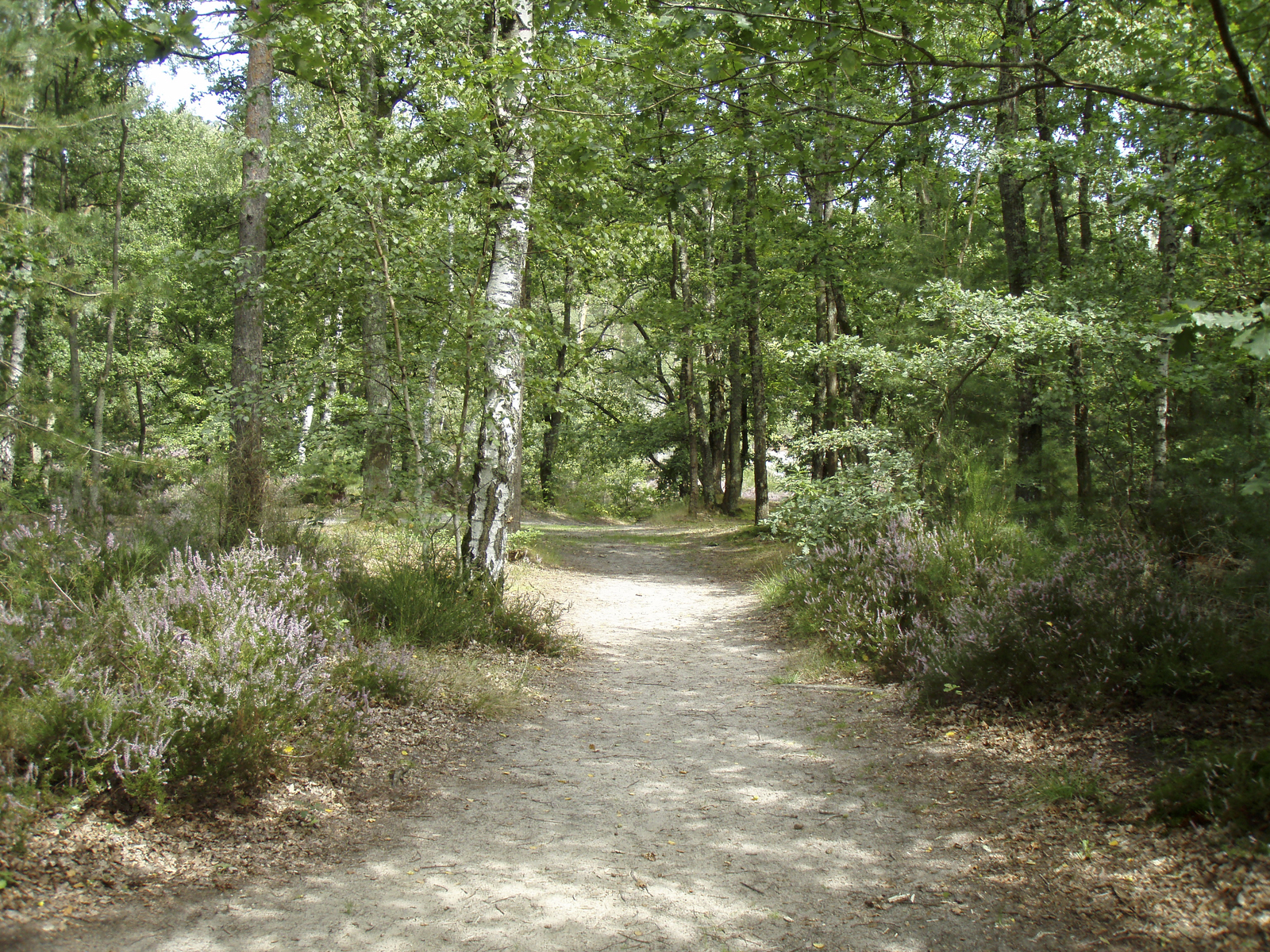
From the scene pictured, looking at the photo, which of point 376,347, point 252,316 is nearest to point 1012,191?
point 376,347

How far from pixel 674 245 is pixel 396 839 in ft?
67.1

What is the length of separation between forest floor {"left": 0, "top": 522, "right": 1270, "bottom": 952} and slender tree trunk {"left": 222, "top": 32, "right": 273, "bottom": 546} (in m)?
3.78

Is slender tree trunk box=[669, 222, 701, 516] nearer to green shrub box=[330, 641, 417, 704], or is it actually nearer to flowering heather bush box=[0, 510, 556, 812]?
green shrub box=[330, 641, 417, 704]

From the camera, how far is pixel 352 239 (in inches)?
289

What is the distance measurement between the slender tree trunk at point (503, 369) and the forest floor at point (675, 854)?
7.47 ft

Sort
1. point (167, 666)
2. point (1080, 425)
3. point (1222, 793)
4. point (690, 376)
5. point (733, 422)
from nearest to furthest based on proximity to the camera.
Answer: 1. point (1222, 793)
2. point (167, 666)
3. point (1080, 425)
4. point (733, 422)
5. point (690, 376)

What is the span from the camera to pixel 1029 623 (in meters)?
5.31

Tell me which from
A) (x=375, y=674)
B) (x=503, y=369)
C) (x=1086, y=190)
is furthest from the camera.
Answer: (x=1086, y=190)

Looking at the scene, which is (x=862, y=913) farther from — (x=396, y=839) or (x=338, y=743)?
(x=338, y=743)

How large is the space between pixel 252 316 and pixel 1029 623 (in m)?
10.8

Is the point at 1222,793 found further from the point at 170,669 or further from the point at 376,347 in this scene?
the point at 376,347

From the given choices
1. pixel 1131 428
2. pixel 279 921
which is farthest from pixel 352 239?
pixel 1131 428

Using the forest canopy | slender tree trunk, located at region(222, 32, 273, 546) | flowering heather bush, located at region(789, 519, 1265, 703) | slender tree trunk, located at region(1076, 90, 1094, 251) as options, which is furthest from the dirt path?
slender tree trunk, located at region(1076, 90, 1094, 251)

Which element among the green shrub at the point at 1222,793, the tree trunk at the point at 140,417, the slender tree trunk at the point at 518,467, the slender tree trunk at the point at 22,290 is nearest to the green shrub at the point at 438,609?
the slender tree trunk at the point at 518,467
